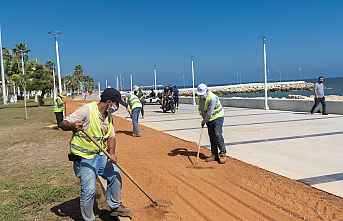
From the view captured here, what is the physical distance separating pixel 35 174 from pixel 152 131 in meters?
6.90

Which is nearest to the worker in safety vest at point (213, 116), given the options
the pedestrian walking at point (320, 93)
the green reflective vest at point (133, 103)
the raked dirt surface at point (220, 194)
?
the raked dirt surface at point (220, 194)

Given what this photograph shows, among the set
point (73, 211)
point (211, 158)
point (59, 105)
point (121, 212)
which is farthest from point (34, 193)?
point (59, 105)

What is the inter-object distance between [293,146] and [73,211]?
19.4 feet

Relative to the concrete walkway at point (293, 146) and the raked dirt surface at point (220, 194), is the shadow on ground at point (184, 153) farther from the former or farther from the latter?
the concrete walkway at point (293, 146)

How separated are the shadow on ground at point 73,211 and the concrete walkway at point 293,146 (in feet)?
10.3

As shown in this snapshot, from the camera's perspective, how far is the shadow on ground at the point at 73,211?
599cm

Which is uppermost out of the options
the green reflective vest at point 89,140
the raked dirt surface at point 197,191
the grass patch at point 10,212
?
the green reflective vest at point 89,140

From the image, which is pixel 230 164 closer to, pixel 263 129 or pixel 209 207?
pixel 209 207

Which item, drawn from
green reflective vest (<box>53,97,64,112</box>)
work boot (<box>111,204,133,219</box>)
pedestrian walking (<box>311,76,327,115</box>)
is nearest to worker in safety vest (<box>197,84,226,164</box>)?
work boot (<box>111,204,133,219</box>)

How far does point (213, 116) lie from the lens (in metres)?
9.09

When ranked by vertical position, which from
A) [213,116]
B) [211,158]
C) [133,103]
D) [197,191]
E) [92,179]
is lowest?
[197,191]

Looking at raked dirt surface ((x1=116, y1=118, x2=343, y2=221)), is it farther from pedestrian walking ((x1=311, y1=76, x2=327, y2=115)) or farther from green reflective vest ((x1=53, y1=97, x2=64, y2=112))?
pedestrian walking ((x1=311, y1=76, x2=327, y2=115))

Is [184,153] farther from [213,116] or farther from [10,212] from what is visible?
[10,212]

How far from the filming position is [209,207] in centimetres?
602
